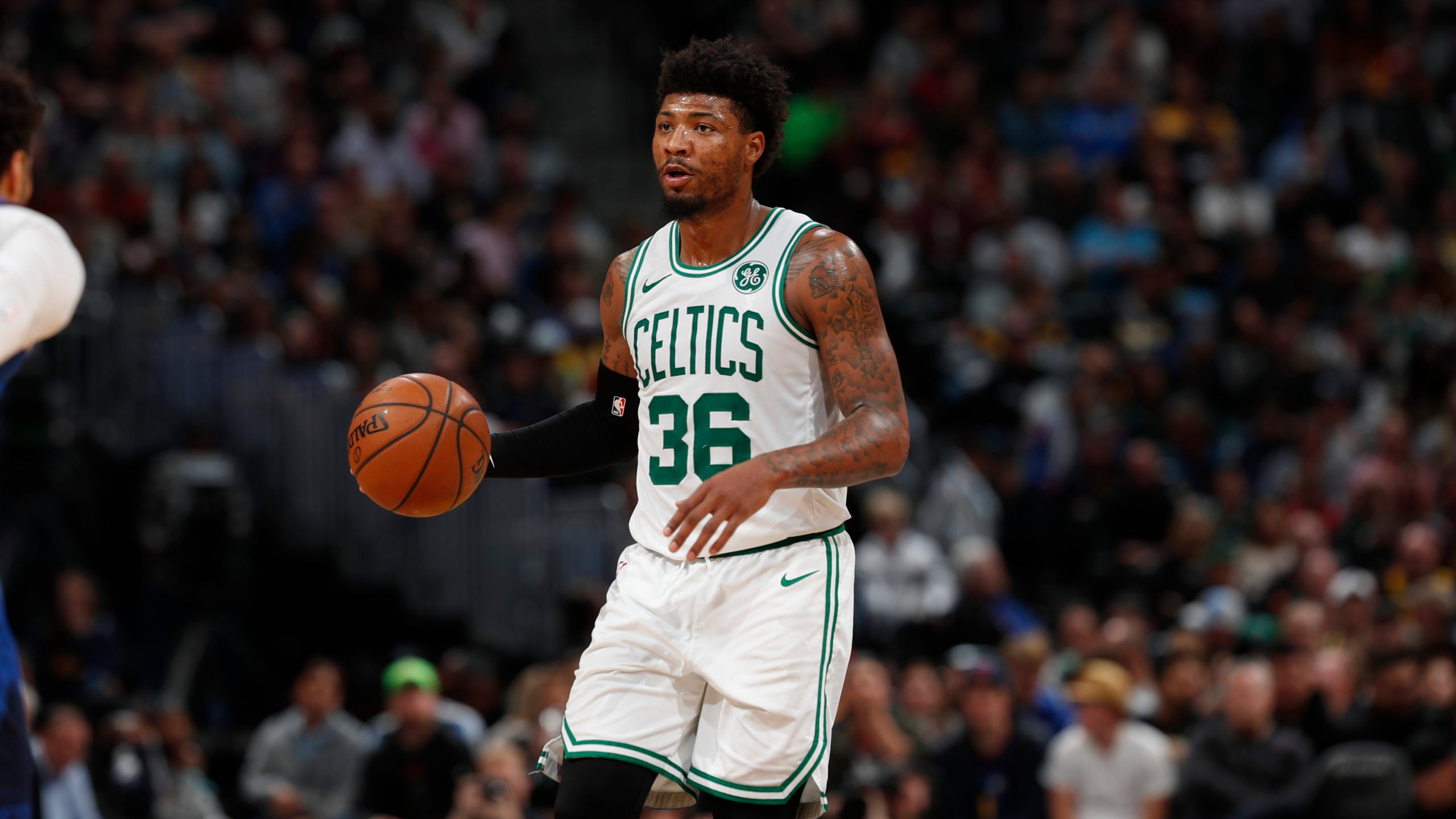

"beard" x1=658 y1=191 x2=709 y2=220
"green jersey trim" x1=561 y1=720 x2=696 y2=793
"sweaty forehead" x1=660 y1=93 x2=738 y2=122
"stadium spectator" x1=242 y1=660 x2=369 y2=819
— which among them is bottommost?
"stadium spectator" x1=242 y1=660 x2=369 y2=819

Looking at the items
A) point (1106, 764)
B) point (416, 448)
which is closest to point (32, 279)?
point (416, 448)

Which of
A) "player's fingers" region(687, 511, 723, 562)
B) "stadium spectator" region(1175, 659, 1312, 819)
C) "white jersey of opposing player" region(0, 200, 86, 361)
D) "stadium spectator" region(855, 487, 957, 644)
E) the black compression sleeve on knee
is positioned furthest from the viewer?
"stadium spectator" region(855, 487, 957, 644)

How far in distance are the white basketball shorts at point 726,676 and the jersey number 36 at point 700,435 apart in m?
0.25

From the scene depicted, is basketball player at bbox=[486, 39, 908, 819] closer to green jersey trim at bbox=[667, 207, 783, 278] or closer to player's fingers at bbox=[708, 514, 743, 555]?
green jersey trim at bbox=[667, 207, 783, 278]

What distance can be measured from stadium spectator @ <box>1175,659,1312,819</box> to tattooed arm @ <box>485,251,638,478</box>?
18.7 ft

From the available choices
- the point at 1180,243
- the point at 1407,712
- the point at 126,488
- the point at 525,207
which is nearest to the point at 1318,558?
the point at 1407,712

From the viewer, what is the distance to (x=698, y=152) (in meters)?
4.72

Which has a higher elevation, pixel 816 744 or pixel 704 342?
pixel 704 342

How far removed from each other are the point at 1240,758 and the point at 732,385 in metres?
6.25

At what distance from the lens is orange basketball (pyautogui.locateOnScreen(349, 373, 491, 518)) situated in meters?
4.68

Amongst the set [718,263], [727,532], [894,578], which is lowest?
[894,578]

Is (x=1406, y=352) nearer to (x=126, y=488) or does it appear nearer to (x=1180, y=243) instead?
(x=1180, y=243)

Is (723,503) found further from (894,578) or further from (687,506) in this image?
(894,578)

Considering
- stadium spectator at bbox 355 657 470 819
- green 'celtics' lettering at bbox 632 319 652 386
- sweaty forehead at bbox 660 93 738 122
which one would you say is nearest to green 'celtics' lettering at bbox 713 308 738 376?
green 'celtics' lettering at bbox 632 319 652 386
